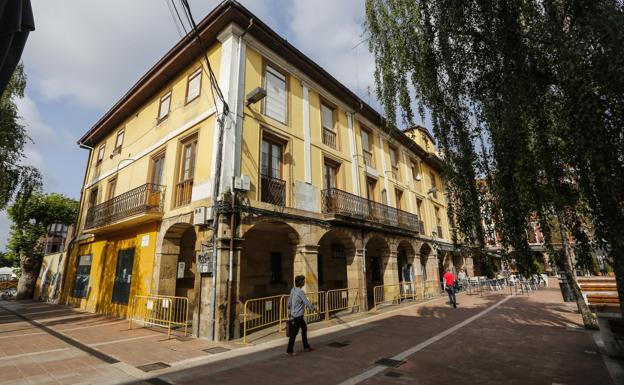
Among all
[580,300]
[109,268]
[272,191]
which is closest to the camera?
[580,300]

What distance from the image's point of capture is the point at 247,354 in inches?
244

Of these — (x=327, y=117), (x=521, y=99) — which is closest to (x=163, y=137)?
(x=327, y=117)

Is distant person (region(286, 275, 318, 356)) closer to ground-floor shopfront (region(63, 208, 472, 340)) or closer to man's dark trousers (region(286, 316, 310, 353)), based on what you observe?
man's dark trousers (region(286, 316, 310, 353))

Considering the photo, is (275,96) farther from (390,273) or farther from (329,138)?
(390,273)

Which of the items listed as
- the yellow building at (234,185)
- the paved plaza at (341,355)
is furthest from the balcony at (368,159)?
the paved plaza at (341,355)

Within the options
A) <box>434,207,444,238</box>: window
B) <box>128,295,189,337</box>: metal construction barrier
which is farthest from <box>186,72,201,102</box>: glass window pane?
<box>434,207,444,238</box>: window

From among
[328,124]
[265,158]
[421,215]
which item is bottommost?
[421,215]

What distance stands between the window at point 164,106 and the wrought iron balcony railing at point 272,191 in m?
5.32

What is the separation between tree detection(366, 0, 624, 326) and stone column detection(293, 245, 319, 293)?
18.4 ft

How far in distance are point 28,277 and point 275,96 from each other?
21765 millimetres

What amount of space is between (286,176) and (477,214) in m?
6.65

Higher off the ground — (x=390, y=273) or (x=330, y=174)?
(x=330, y=174)

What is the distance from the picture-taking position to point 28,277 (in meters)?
19.7

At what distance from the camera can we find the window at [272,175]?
956cm
